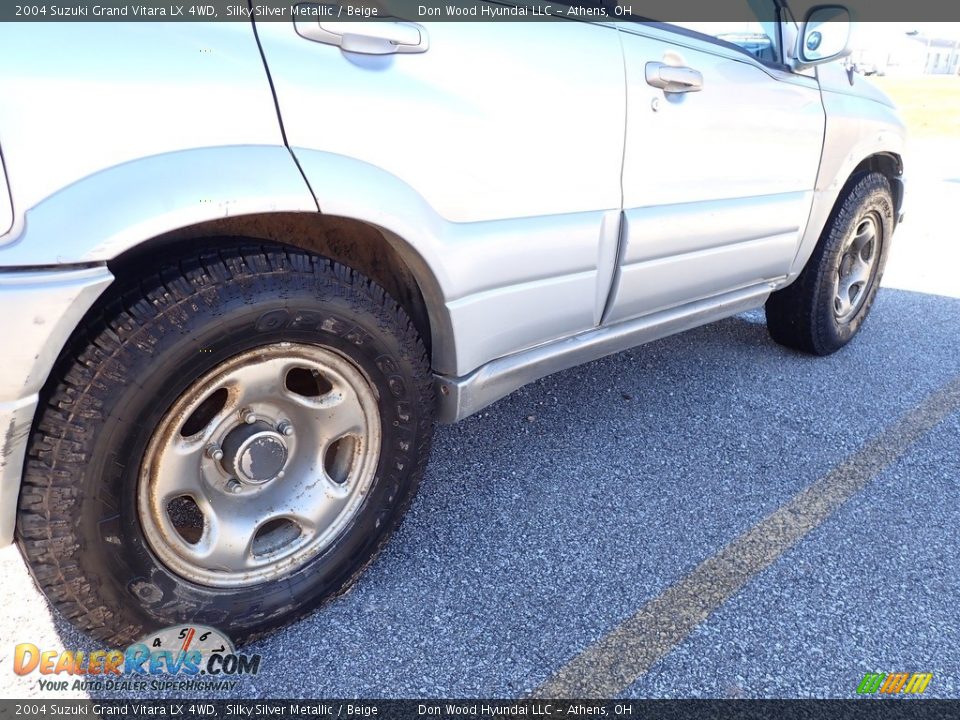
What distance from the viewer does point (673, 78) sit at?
A: 219 cm

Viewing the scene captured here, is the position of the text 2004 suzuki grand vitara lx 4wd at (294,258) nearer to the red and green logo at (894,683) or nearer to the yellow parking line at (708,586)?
the yellow parking line at (708,586)

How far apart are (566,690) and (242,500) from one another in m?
0.91

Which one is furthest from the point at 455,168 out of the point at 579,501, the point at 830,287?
the point at 830,287

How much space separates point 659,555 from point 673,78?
4.80 ft

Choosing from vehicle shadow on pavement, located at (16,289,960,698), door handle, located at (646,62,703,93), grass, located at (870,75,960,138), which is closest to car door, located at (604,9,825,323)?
door handle, located at (646,62,703,93)

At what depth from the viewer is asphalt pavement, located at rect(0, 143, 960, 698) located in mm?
1774

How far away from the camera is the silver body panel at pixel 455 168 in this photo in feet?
4.12

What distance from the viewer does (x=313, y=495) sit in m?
1.83

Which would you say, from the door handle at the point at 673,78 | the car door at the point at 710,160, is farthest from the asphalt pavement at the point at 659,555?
the door handle at the point at 673,78

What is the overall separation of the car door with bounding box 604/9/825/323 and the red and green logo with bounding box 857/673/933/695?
1.24 metres

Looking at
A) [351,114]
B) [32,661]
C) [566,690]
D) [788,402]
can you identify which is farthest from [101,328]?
[788,402]

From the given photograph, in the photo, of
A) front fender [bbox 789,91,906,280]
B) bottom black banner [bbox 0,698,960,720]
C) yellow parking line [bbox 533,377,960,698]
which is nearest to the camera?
bottom black banner [bbox 0,698,960,720]

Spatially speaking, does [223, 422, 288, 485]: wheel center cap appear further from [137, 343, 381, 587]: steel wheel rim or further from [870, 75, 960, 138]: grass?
[870, 75, 960, 138]: grass

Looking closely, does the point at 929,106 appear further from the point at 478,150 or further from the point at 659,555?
the point at 478,150
